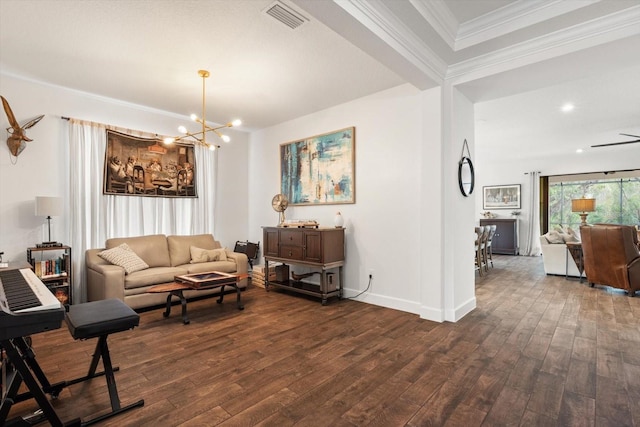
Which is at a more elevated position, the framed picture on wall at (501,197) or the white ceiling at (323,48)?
the white ceiling at (323,48)

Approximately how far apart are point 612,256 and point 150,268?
22.6 ft

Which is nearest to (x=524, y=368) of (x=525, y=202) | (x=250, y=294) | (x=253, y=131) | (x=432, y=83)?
(x=432, y=83)

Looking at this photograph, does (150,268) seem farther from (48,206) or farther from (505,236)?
(505,236)

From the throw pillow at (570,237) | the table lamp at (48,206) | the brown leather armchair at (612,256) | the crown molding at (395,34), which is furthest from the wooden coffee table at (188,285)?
the throw pillow at (570,237)

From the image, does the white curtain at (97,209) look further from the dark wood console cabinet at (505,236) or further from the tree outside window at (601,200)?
the tree outside window at (601,200)

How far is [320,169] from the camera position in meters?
4.91

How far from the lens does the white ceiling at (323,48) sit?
2.47 meters

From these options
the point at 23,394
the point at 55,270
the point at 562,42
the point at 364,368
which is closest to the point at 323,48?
the point at 562,42

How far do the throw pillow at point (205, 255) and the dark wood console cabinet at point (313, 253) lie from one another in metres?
0.83

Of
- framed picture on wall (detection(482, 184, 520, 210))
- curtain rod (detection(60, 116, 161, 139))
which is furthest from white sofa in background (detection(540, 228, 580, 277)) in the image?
curtain rod (detection(60, 116, 161, 139))

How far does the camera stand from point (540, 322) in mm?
3457

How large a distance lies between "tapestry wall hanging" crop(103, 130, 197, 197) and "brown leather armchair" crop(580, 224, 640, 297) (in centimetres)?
661

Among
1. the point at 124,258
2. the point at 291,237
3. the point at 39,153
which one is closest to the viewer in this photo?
the point at 39,153

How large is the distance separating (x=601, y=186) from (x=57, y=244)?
11769 millimetres
